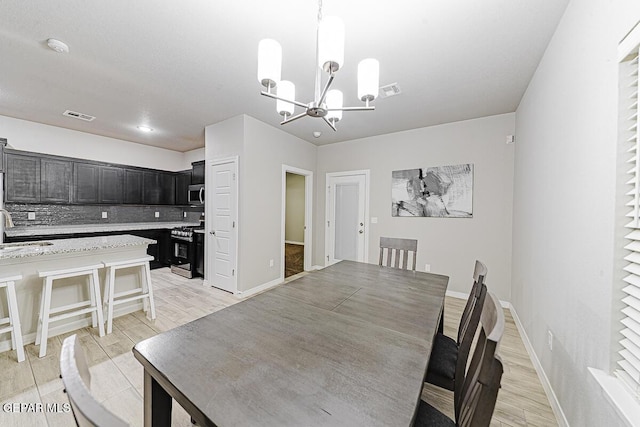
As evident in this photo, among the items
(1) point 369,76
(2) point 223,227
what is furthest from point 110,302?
(1) point 369,76

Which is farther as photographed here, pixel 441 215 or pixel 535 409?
pixel 441 215

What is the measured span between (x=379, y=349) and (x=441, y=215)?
320cm

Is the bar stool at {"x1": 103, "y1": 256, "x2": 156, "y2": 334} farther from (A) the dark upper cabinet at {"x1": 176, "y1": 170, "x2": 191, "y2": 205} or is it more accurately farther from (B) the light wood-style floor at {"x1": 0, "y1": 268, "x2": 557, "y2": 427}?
(A) the dark upper cabinet at {"x1": 176, "y1": 170, "x2": 191, "y2": 205}

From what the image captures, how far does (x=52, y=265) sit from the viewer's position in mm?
2367

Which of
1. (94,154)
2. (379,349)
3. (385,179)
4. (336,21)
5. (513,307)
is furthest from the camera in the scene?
(94,154)

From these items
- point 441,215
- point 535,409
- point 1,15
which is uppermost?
point 1,15

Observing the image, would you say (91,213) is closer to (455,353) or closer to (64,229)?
(64,229)

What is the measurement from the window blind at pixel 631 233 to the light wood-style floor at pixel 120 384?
Answer: 907mm

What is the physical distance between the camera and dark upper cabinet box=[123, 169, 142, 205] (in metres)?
4.88

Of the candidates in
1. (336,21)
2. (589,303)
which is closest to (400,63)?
(336,21)

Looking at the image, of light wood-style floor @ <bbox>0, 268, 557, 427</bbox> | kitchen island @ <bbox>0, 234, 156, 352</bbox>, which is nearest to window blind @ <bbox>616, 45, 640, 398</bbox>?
light wood-style floor @ <bbox>0, 268, 557, 427</bbox>

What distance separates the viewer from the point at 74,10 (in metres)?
1.72

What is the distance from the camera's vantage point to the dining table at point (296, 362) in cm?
74

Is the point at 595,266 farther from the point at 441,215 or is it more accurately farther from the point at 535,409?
the point at 441,215
